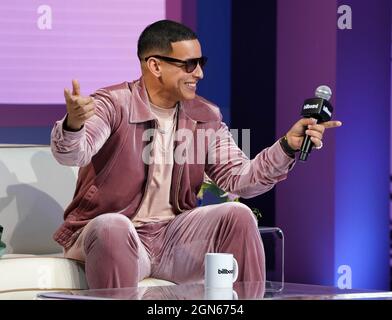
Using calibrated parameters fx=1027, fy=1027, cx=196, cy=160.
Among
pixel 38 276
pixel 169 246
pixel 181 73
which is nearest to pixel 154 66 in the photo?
pixel 181 73

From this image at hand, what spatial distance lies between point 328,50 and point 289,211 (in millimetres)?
920

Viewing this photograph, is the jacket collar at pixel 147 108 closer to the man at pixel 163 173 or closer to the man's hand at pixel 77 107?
the man at pixel 163 173

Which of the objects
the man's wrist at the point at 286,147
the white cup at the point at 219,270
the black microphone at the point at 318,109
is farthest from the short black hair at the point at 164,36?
the white cup at the point at 219,270

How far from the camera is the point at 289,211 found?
556cm

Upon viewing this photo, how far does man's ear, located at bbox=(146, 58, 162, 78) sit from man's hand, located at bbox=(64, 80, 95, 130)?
22.8 inches

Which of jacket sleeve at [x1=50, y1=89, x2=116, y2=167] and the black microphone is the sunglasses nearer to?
jacket sleeve at [x1=50, y1=89, x2=116, y2=167]

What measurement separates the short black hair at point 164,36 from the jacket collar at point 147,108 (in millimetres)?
146

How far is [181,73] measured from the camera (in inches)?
151

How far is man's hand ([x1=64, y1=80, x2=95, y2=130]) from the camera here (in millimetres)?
3262

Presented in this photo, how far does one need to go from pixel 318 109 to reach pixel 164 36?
754 millimetres

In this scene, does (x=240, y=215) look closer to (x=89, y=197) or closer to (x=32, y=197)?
(x=89, y=197)

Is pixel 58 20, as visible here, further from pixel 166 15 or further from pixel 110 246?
pixel 110 246
